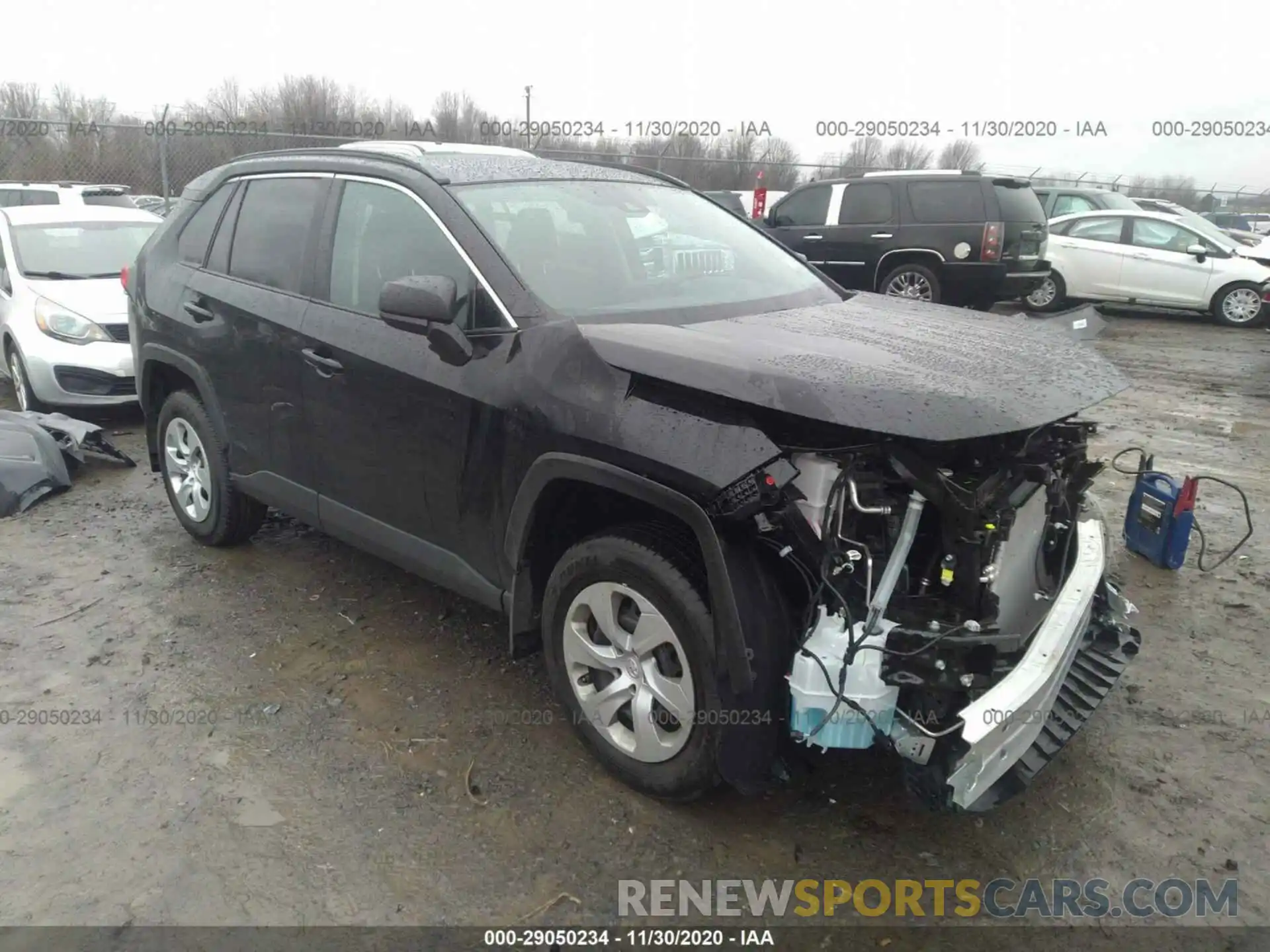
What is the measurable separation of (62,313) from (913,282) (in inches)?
370

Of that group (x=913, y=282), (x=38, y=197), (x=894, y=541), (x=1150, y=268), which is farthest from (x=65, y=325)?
(x=1150, y=268)

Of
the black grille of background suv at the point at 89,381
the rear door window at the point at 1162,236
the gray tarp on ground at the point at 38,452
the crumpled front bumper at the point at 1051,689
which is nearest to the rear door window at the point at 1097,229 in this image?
the rear door window at the point at 1162,236

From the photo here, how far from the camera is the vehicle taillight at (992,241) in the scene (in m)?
11.1

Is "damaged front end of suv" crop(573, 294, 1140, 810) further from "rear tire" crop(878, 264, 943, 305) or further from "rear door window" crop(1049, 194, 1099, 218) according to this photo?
"rear door window" crop(1049, 194, 1099, 218)

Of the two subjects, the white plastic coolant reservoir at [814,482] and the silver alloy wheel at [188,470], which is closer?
the white plastic coolant reservoir at [814,482]

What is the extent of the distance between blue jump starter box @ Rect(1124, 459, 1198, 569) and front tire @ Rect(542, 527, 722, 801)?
315 centimetres

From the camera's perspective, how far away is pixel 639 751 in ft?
9.29

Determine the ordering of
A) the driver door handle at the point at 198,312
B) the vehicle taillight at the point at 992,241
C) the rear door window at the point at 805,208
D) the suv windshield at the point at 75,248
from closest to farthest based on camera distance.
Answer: the driver door handle at the point at 198,312, the suv windshield at the point at 75,248, the vehicle taillight at the point at 992,241, the rear door window at the point at 805,208

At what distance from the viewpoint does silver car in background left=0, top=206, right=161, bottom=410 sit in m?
6.88

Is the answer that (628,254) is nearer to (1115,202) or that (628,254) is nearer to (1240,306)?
(1240,306)

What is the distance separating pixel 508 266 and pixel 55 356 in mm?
5499

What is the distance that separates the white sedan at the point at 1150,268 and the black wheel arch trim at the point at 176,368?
11801 millimetres

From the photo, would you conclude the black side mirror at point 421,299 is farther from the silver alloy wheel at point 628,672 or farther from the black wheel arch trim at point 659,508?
the silver alloy wheel at point 628,672

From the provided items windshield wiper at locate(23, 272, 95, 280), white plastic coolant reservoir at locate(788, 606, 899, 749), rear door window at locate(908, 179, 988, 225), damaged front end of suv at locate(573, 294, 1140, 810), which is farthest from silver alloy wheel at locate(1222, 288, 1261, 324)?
windshield wiper at locate(23, 272, 95, 280)
